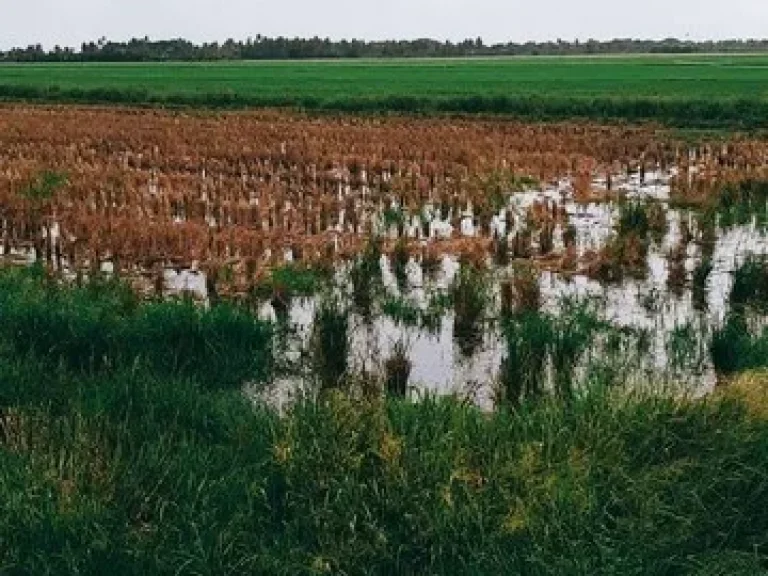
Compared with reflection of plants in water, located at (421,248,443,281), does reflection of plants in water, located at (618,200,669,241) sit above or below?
above

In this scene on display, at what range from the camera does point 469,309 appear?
35.1ft

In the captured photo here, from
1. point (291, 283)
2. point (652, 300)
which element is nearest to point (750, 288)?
point (652, 300)

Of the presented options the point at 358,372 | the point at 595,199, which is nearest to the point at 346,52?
the point at 595,199

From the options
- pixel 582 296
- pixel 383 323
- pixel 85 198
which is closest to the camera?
pixel 383 323

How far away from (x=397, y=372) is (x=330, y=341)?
0.85 m

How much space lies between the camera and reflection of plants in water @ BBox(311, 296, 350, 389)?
30.9 ft

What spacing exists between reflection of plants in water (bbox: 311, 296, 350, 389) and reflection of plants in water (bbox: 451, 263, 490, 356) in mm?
1204

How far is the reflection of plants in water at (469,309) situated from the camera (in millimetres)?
10266

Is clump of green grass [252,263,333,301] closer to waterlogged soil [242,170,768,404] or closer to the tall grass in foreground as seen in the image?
waterlogged soil [242,170,768,404]

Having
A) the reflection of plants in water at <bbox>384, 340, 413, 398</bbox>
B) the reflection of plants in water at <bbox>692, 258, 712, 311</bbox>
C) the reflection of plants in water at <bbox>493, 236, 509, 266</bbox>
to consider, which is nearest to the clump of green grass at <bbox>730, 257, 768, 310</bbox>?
the reflection of plants in water at <bbox>692, 258, 712, 311</bbox>

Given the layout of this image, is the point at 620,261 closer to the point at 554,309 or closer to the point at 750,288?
the point at 750,288

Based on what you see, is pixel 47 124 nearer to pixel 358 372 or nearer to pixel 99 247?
pixel 99 247

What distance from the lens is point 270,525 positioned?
590 centimetres

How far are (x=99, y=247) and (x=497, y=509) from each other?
948 centimetres
